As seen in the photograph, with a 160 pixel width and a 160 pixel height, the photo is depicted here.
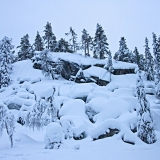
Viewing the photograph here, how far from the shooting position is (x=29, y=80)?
110ft

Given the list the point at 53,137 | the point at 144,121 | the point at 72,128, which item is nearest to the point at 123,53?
the point at 144,121

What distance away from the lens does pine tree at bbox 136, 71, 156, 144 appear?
1185cm

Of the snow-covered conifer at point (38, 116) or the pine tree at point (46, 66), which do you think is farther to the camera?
the pine tree at point (46, 66)

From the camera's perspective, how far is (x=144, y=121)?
12.1 meters

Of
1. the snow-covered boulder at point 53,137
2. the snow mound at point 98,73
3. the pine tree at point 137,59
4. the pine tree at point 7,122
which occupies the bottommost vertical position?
the snow-covered boulder at point 53,137

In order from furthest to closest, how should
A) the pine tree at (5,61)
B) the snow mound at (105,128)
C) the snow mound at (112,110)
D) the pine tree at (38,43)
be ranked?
1. the pine tree at (38,43)
2. the pine tree at (5,61)
3. the snow mound at (112,110)
4. the snow mound at (105,128)

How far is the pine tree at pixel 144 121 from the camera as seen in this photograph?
1185cm

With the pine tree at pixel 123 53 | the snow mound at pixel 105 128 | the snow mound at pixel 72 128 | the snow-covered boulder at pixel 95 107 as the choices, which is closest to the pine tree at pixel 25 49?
the pine tree at pixel 123 53

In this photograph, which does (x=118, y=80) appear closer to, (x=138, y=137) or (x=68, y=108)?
(x=68, y=108)

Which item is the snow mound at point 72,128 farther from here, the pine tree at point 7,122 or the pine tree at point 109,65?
the pine tree at point 109,65

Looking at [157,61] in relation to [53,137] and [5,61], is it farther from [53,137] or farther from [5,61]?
[5,61]

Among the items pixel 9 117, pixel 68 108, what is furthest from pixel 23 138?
pixel 68 108

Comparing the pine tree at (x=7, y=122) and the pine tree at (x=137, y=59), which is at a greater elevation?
the pine tree at (x=137, y=59)

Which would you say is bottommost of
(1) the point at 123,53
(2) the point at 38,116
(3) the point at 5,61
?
(2) the point at 38,116
